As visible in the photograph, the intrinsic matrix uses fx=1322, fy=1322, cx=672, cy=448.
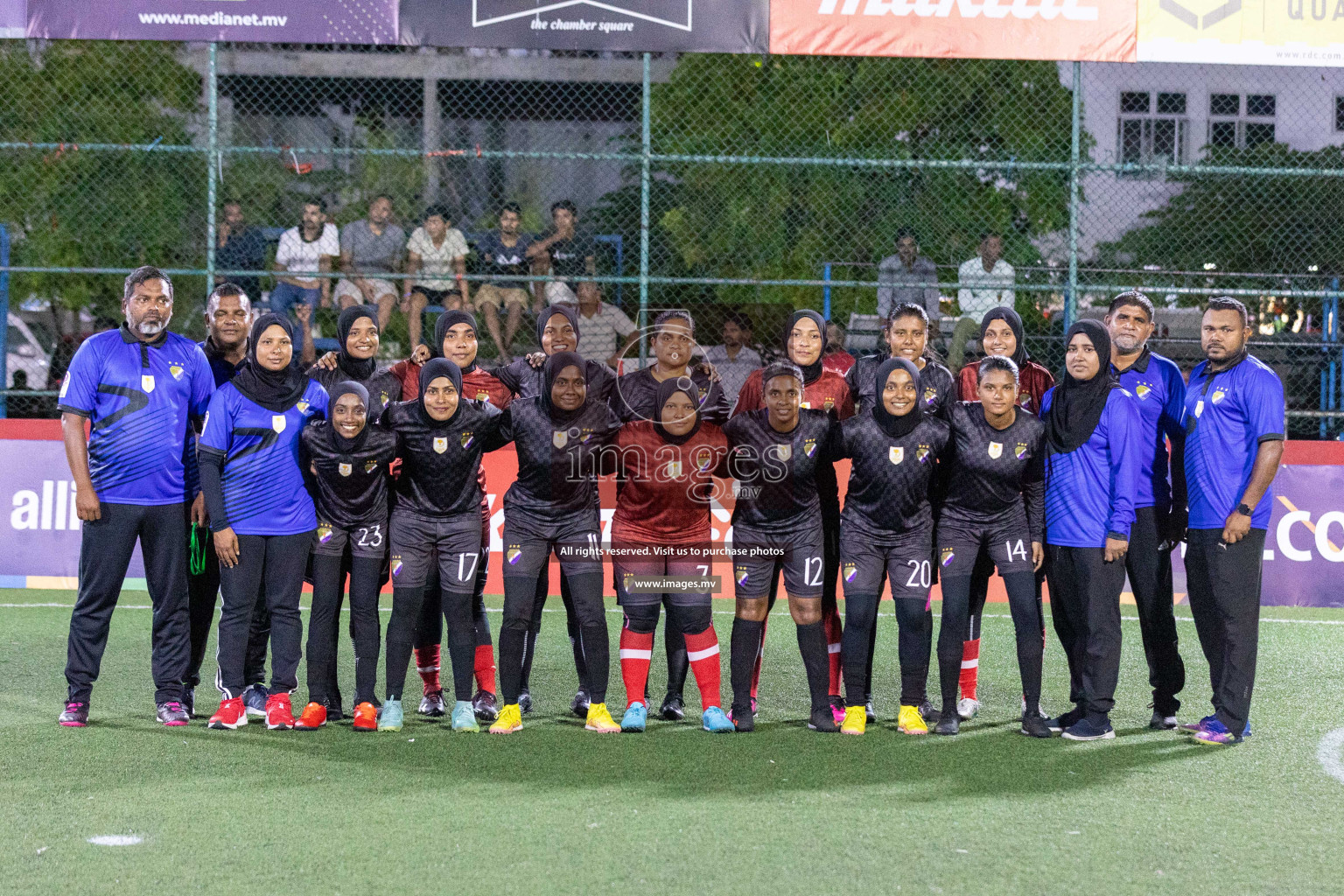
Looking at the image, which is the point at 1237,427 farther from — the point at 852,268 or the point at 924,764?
the point at 852,268

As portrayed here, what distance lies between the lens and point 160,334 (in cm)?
661

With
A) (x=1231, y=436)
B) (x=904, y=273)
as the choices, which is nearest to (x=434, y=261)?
(x=904, y=273)

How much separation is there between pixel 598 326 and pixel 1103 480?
19.7 feet

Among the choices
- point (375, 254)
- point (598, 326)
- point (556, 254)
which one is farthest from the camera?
point (375, 254)

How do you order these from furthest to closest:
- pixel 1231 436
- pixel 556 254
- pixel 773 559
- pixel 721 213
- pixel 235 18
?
pixel 721 213, pixel 556 254, pixel 235 18, pixel 773 559, pixel 1231 436

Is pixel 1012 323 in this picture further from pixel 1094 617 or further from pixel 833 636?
pixel 833 636

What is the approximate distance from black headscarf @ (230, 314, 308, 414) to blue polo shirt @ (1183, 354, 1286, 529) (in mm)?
4520

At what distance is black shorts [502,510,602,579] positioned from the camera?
6562mm

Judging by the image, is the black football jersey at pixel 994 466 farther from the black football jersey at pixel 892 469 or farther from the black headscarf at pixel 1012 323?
the black headscarf at pixel 1012 323

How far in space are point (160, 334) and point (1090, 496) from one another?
4.69m

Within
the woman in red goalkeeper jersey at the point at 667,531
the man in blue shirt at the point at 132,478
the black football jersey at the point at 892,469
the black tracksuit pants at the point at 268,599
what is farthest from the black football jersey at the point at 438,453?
the black football jersey at the point at 892,469

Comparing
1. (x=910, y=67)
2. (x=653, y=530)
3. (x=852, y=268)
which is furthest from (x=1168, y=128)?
(x=653, y=530)

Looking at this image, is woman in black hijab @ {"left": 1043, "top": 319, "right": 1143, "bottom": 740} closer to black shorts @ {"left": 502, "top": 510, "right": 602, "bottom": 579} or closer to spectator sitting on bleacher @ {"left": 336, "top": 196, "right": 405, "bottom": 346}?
black shorts @ {"left": 502, "top": 510, "right": 602, "bottom": 579}

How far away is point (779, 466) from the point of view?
6551 millimetres
